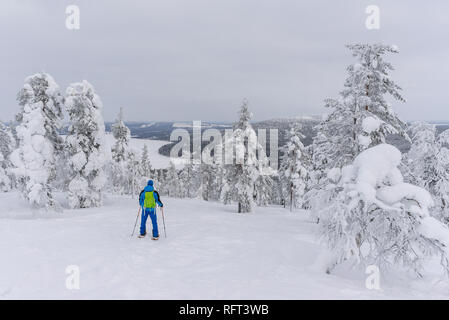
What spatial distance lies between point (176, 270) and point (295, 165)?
28.7 meters

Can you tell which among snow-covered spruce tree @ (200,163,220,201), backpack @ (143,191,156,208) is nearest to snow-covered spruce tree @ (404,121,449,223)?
backpack @ (143,191,156,208)

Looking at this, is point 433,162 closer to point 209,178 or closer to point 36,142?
point 36,142

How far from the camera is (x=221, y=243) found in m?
9.91

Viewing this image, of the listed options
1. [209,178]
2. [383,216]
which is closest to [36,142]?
[383,216]

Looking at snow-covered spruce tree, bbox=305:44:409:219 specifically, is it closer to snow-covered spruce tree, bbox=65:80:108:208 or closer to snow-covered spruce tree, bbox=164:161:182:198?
snow-covered spruce tree, bbox=65:80:108:208

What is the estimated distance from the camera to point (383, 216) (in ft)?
22.1

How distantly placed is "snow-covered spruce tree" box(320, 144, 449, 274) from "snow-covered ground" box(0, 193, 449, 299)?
0.92 m

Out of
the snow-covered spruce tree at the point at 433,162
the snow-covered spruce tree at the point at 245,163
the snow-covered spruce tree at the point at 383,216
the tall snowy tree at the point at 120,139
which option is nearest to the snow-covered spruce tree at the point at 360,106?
the snow-covered spruce tree at the point at 383,216

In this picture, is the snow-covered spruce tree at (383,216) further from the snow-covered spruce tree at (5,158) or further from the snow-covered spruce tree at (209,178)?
the snow-covered spruce tree at (209,178)

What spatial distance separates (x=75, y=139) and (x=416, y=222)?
73.1 ft

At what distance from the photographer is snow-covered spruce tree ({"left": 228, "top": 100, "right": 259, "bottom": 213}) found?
24789 millimetres

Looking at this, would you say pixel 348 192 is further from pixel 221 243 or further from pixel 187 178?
pixel 187 178
